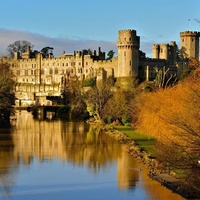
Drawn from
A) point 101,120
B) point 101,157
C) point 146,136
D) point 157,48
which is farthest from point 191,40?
point 101,157

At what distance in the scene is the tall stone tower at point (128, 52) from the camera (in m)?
68.7

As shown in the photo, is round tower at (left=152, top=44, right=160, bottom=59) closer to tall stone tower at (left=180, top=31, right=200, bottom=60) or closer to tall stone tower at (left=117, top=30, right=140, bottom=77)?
tall stone tower at (left=180, top=31, right=200, bottom=60)

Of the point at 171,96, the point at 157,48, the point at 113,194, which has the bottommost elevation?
the point at 113,194

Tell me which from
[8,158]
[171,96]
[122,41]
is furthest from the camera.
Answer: [122,41]

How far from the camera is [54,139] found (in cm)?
3722

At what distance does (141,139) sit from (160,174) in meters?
12.2

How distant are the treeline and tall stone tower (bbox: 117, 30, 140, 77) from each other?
108ft

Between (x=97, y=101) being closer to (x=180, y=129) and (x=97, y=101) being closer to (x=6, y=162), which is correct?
(x=6, y=162)

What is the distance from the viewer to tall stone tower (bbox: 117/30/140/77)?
6869 centimetres

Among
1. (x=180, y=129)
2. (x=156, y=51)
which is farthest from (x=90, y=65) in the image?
(x=180, y=129)

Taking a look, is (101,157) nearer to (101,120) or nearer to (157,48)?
(101,120)

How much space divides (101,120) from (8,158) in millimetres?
23114

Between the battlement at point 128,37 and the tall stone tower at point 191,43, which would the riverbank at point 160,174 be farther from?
the tall stone tower at point 191,43

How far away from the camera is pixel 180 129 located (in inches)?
853
